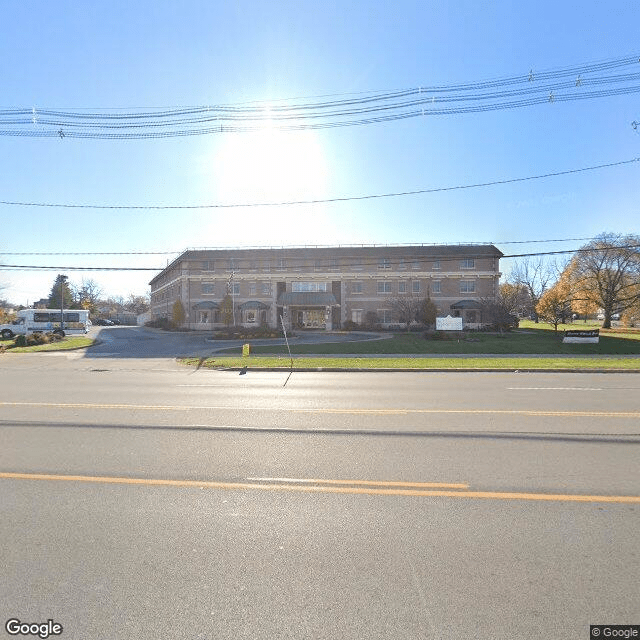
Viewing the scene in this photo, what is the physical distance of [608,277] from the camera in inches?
1918

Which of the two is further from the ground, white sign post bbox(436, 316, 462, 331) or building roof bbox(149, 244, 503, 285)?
building roof bbox(149, 244, 503, 285)

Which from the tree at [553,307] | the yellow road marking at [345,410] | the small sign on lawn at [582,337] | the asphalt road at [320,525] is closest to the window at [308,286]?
the tree at [553,307]

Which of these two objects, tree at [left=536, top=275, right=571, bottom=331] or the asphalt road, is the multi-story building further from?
the asphalt road

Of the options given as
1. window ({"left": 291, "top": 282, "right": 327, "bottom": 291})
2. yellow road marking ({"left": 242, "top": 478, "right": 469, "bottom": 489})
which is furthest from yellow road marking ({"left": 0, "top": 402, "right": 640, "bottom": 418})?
window ({"left": 291, "top": 282, "right": 327, "bottom": 291})

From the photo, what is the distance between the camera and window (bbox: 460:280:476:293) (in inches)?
2026

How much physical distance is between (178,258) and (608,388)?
52777mm

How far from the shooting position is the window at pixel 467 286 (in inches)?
2026

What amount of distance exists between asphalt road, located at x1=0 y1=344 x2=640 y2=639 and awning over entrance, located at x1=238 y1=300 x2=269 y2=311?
43661 mm

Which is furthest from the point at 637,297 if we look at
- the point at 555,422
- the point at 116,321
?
the point at 116,321

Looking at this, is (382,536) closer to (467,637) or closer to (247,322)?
(467,637)

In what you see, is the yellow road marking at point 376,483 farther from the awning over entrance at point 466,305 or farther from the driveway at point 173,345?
the awning over entrance at point 466,305

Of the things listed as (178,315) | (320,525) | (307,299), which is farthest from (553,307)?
(178,315)

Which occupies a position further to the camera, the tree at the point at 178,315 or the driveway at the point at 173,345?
the tree at the point at 178,315

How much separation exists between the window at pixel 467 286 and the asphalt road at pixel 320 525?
46.4 meters
